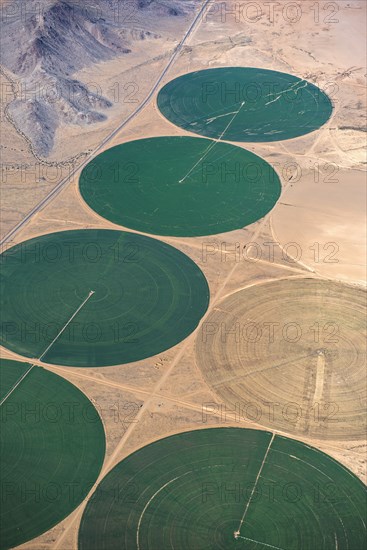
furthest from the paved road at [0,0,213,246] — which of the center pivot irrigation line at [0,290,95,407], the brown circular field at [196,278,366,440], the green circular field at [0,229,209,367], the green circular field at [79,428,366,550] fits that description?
the green circular field at [79,428,366,550]

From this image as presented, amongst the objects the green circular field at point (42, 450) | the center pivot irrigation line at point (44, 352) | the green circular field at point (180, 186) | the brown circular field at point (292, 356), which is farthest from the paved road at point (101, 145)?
the brown circular field at point (292, 356)

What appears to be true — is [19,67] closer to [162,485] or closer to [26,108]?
[26,108]

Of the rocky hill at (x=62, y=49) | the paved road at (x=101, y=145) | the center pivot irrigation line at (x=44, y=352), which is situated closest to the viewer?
the center pivot irrigation line at (x=44, y=352)

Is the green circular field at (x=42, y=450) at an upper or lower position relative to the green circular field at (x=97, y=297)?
upper

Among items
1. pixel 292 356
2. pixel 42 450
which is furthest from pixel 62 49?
pixel 42 450

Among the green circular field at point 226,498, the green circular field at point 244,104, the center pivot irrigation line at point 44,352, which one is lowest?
the green circular field at point 244,104

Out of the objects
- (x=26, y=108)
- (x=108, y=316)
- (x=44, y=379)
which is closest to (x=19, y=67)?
(x=26, y=108)

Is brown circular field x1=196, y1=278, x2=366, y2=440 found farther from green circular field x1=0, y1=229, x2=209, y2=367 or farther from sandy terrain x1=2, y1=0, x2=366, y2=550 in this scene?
green circular field x1=0, y1=229, x2=209, y2=367

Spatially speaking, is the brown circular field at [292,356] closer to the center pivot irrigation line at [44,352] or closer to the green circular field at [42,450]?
the green circular field at [42,450]
